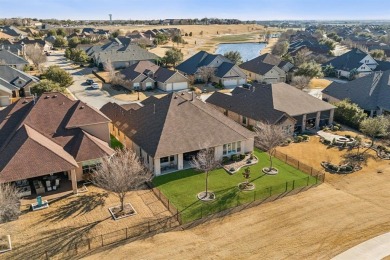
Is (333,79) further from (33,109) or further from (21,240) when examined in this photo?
(21,240)

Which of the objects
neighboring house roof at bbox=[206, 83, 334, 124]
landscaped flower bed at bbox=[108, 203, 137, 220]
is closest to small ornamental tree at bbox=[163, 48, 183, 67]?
neighboring house roof at bbox=[206, 83, 334, 124]

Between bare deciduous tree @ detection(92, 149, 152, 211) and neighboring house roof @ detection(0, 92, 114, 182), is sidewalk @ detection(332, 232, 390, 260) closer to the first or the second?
bare deciduous tree @ detection(92, 149, 152, 211)

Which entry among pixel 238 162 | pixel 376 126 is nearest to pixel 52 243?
pixel 238 162

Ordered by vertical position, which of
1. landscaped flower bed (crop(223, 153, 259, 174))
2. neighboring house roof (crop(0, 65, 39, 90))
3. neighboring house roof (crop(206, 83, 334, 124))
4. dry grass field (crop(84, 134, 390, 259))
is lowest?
dry grass field (crop(84, 134, 390, 259))

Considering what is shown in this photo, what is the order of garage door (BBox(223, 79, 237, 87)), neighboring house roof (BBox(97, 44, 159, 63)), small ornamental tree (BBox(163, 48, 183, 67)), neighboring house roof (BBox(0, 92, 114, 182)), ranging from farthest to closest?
small ornamental tree (BBox(163, 48, 183, 67)) → neighboring house roof (BBox(97, 44, 159, 63)) → garage door (BBox(223, 79, 237, 87)) → neighboring house roof (BBox(0, 92, 114, 182))

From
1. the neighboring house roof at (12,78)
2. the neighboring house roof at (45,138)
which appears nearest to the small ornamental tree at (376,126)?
the neighboring house roof at (45,138)

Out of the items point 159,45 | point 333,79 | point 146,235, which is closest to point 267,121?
point 146,235
